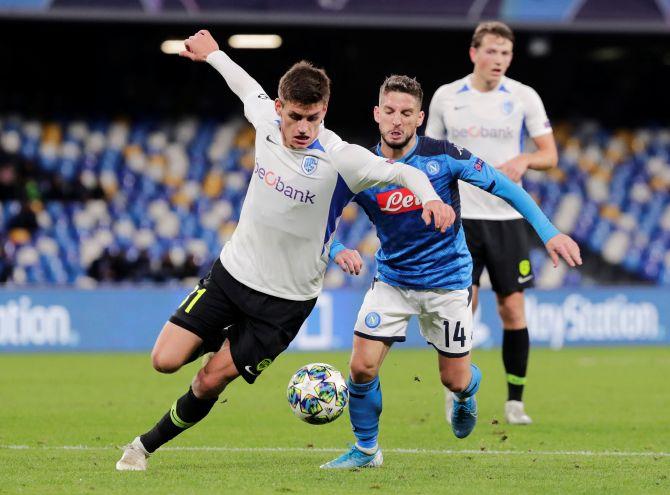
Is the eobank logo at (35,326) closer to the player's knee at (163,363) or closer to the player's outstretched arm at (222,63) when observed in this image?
the player's outstretched arm at (222,63)

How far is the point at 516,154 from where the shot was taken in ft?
29.8

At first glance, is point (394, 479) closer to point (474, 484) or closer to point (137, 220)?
point (474, 484)

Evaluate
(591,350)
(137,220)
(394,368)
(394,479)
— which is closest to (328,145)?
(394,479)

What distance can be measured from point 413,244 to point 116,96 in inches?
684

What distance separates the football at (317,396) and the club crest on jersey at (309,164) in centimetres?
109

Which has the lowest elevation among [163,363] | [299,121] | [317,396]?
[317,396]

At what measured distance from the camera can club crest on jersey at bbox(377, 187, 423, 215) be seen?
683cm

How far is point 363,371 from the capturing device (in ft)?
22.3

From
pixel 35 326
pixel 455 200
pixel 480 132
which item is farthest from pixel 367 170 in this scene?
pixel 35 326

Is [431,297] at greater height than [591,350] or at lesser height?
greater

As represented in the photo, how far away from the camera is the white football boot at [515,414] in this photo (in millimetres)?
8930

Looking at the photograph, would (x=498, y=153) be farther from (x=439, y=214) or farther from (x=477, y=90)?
(x=439, y=214)

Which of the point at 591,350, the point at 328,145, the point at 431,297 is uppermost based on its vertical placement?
the point at 328,145

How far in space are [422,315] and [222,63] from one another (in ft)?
6.06
